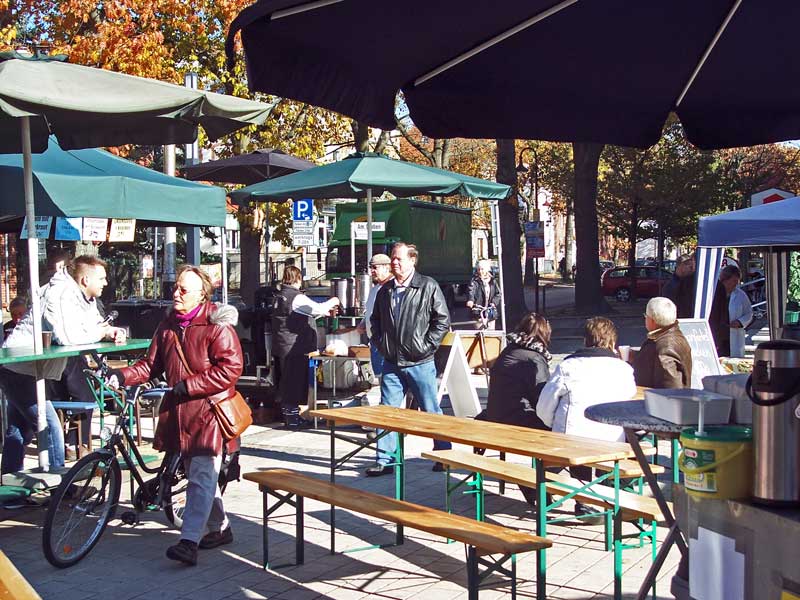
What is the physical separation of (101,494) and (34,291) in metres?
1.94

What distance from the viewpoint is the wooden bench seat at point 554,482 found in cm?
534

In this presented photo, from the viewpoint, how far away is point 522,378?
704 centimetres

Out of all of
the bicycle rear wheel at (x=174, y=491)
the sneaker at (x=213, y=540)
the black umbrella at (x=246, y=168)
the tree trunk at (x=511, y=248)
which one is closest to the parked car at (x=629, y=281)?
the tree trunk at (x=511, y=248)

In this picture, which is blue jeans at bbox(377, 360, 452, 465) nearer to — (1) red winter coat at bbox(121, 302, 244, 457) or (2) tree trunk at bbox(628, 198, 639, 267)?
(1) red winter coat at bbox(121, 302, 244, 457)

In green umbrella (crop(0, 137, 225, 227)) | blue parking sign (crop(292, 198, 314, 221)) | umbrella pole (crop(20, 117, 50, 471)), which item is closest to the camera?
umbrella pole (crop(20, 117, 50, 471))

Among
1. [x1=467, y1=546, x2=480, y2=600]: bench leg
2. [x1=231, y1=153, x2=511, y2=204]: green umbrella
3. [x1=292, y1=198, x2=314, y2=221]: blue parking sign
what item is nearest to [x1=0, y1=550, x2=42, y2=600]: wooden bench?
[x1=467, y1=546, x2=480, y2=600]: bench leg

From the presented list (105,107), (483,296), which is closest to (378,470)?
(105,107)

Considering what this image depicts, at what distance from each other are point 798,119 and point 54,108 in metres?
4.44

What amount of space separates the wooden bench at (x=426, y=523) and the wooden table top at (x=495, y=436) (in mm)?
413

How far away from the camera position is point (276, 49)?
3.62m

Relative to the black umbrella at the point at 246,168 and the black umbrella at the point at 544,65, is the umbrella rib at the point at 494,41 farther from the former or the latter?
the black umbrella at the point at 246,168

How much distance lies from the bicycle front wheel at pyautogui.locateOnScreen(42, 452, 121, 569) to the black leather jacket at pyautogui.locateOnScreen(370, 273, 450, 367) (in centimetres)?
275

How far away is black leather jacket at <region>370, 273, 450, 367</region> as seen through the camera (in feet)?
26.9

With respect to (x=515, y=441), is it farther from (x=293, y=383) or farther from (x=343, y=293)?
(x=343, y=293)
